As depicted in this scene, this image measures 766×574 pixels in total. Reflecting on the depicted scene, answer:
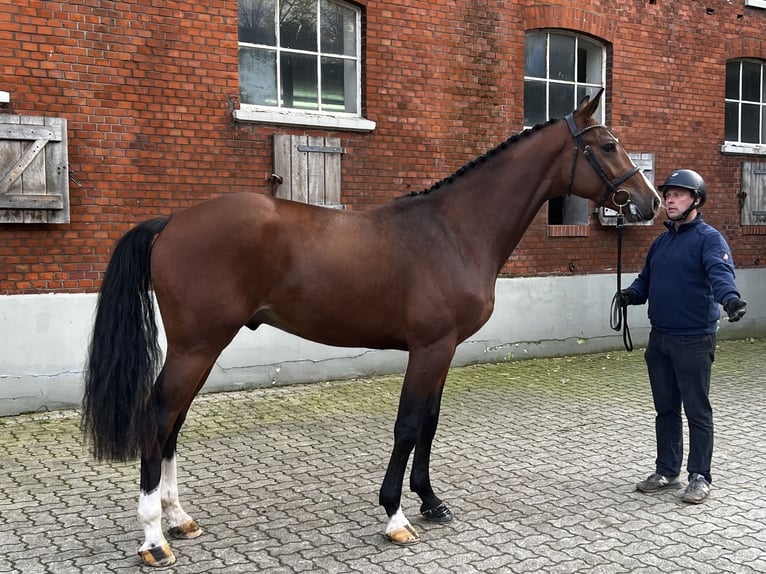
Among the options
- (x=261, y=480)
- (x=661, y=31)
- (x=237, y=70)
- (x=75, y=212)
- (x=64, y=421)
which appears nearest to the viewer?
(x=261, y=480)

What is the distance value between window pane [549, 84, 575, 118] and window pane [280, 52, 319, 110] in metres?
3.49

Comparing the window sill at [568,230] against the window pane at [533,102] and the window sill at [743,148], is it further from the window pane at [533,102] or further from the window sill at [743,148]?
the window sill at [743,148]

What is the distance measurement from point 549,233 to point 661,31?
3.43 metres

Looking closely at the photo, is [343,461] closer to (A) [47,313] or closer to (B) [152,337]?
(B) [152,337]

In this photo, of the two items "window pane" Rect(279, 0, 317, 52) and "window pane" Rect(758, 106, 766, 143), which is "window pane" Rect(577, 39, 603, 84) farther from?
"window pane" Rect(279, 0, 317, 52)

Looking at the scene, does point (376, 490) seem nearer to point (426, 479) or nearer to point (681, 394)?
point (426, 479)

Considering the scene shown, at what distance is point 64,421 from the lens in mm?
5918

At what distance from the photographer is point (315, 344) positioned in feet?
24.1

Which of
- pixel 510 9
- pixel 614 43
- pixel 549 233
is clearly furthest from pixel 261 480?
pixel 614 43

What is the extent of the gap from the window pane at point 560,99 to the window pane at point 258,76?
3967mm

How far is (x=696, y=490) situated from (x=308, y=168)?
191 inches

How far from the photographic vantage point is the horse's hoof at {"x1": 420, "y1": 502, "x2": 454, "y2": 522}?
3816 millimetres

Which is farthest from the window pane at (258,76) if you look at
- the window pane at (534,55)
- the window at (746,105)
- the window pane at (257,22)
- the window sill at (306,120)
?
the window at (746,105)

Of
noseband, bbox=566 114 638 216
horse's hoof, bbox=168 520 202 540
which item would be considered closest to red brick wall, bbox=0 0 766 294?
horse's hoof, bbox=168 520 202 540
